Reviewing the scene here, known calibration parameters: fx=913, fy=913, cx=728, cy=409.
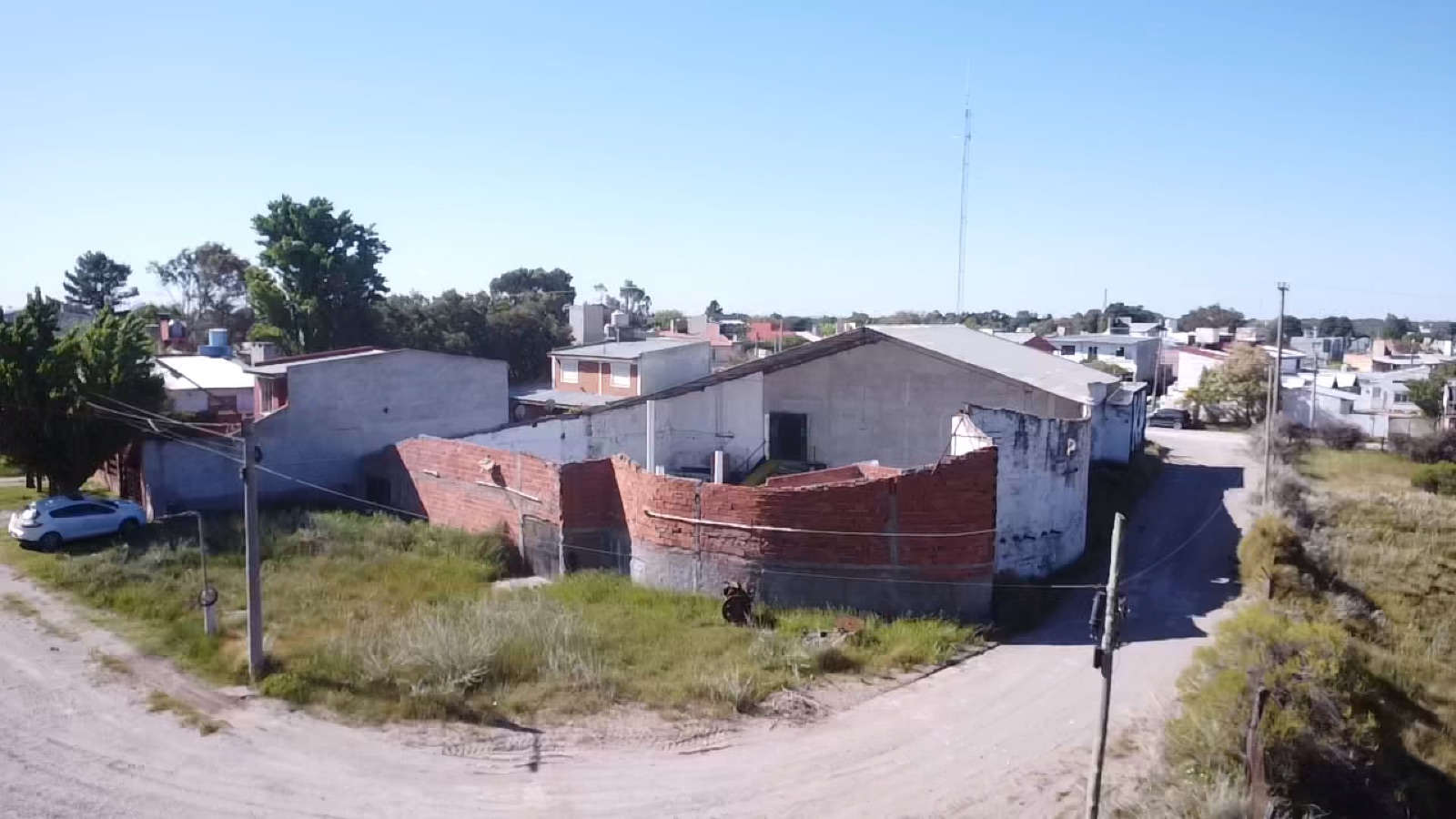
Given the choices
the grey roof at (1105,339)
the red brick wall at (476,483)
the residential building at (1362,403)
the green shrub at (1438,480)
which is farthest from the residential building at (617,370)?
the grey roof at (1105,339)

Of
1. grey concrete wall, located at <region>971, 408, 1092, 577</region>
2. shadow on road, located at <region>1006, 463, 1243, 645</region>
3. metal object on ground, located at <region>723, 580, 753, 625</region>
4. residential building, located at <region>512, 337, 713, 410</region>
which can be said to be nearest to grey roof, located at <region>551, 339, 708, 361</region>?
residential building, located at <region>512, 337, 713, 410</region>

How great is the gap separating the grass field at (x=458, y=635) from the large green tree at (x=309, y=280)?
2881cm

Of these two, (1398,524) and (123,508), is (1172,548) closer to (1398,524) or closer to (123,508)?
(1398,524)

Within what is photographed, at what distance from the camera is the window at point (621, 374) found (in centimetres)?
4028

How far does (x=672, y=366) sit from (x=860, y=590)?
72.4 feet

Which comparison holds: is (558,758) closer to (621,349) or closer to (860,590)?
(860,590)

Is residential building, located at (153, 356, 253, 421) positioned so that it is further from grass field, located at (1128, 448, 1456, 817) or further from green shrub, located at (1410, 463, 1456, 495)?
green shrub, located at (1410, 463, 1456, 495)

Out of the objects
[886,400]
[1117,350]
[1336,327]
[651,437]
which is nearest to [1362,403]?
[1117,350]

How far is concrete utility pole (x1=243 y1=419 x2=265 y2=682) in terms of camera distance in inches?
533

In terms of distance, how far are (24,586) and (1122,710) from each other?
20.9 meters

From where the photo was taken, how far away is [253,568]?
1366 cm

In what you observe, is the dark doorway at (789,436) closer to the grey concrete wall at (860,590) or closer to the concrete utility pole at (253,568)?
the grey concrete wall at (860,590)

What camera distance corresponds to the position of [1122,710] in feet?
43.1

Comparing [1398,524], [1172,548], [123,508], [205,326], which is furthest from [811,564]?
[205,326]
